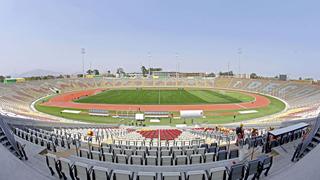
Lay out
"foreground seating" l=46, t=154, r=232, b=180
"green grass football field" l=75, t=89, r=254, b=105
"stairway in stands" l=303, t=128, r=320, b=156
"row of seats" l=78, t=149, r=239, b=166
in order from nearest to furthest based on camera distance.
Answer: "foreground seating" l=46, t=154, r=232, b=180 → "stairway in stands" l=303, t=128, r=320, b=156 → "row of seats" l=78, t=149, r=239, b=166 → "green grass football field" l=75, t=89, r=254, b=105

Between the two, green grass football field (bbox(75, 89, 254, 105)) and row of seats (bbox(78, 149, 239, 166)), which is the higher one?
row of seats (bbox(78, 149, 239, 166))

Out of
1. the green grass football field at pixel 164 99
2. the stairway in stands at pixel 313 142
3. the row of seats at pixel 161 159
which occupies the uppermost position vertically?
the stairway in stands at pixel 313 142

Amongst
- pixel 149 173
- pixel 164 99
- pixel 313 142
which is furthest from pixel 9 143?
pixel 164 99

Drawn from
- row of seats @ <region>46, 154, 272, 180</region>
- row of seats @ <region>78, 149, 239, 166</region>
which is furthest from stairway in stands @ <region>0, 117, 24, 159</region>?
row of seats @ <region>78, 149, 239, 166</region>

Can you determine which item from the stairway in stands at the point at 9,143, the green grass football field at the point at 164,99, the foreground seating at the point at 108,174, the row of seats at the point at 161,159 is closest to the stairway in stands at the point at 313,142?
the row of seats at the point at 161,159

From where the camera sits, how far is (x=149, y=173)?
16.6 ft

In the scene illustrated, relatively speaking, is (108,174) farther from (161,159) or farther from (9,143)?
(9,143)

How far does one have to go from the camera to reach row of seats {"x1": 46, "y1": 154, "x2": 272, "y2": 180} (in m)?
4.85

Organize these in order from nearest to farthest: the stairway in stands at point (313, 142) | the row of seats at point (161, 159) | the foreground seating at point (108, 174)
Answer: the foreground seating at point (108, 174), the stairway in stands at point (313, 142), the row of seats at point (161, 159)

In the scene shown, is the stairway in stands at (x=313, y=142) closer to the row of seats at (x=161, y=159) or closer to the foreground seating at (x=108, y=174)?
the row of seats at (x=161, y=159)

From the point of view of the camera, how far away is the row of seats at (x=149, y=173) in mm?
4848

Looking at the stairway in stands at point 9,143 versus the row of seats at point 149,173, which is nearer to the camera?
the row of seats at point 149,173

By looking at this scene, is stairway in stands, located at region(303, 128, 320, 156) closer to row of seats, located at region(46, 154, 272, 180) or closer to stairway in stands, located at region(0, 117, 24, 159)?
row of seats, located at region(46, 154, 272, 180)

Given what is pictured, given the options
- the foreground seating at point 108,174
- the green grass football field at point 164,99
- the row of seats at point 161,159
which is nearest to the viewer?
the foreground seating at point 108,174
